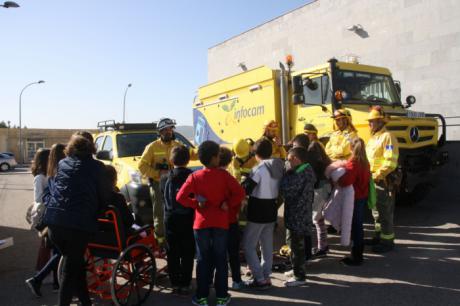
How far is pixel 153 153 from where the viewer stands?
5953mm

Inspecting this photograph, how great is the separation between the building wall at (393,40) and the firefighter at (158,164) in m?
5.84

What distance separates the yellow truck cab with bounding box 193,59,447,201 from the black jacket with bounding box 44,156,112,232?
510 centimetres

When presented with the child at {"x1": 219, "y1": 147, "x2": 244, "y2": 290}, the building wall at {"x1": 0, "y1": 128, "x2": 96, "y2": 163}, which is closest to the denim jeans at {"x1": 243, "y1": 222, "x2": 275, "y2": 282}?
the child at {"x1": 219, "y1": 147, "x2": 244, "y2": 290}

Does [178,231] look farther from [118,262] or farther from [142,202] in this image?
[142,202]

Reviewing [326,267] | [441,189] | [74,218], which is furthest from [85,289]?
[441,189]

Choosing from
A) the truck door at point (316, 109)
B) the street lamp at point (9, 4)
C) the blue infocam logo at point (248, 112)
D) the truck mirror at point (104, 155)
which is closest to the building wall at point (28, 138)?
the street lamp at point (9, 4)

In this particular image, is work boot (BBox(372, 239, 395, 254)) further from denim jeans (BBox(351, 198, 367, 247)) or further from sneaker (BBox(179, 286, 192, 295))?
sneaker (BBox(179, 286, 192, 295))

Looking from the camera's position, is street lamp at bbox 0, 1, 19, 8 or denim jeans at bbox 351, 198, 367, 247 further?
street lamp at bbox 0, 1, 19, 8

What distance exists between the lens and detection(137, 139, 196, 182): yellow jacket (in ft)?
19.2

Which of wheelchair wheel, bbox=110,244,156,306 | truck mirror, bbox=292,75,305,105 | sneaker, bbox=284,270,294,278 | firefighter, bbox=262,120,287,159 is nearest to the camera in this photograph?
wheelchair wheel, bbox=110,244,156,306

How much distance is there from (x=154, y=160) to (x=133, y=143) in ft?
7.63

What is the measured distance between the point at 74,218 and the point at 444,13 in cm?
1409

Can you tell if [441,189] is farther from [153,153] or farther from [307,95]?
[153,153]

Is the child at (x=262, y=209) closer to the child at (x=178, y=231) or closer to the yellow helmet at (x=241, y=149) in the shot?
the yellow helmet at (x=241, y=149)
